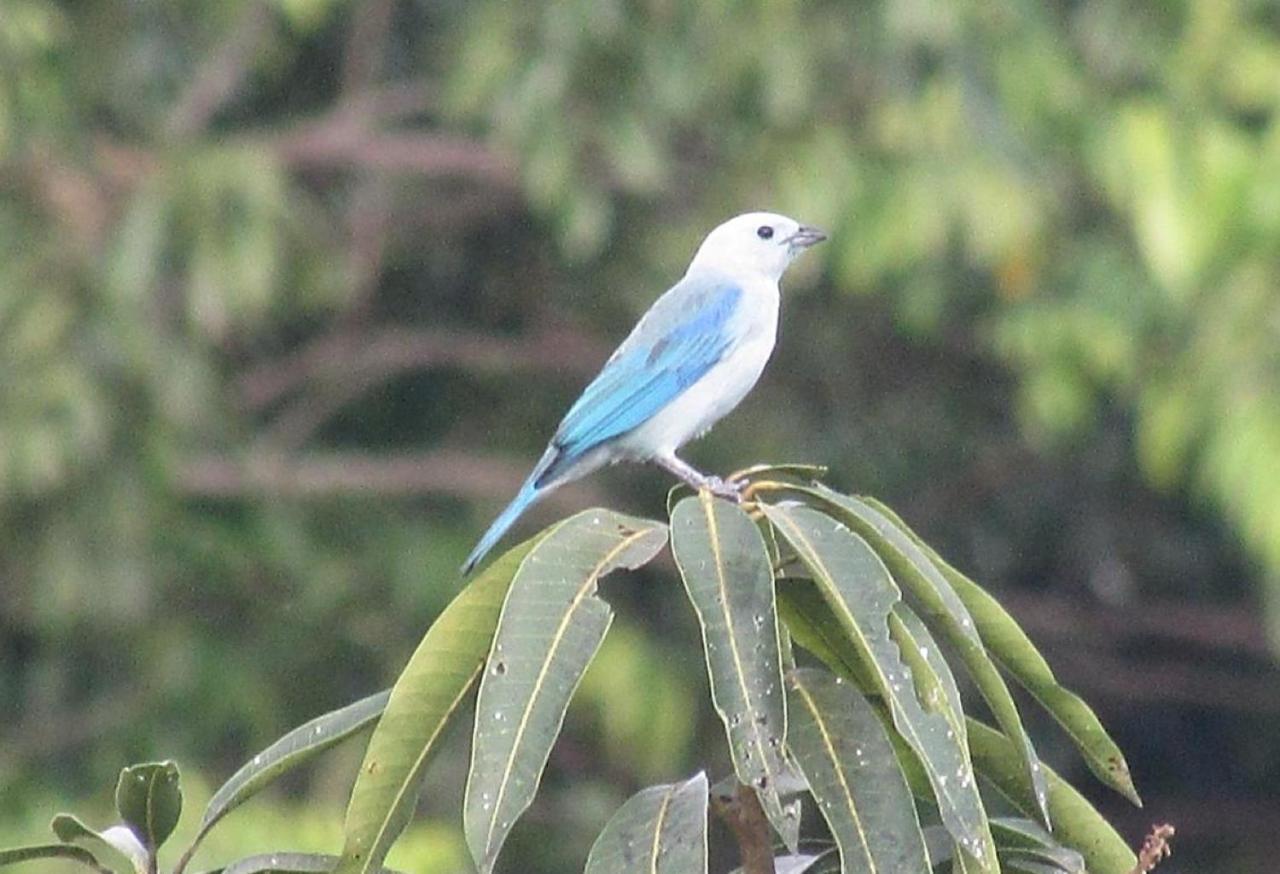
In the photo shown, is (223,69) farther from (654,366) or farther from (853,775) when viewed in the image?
(853,775)

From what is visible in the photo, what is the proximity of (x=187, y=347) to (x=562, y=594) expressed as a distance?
7.20 m

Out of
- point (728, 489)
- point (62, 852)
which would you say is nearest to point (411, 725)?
point (62, 852)

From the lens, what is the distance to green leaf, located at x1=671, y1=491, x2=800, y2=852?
100 inches

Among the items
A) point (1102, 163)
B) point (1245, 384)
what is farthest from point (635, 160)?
point (1245, 384)

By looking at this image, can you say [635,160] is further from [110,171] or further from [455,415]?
[455,415]

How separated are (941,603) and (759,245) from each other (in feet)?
10.9

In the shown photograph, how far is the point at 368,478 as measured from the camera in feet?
35.4

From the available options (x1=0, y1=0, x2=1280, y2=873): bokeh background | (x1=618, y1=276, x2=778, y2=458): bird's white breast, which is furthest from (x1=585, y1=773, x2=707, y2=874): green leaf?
(x1=0, y1=0, x2=1280, y2=873): bokeh background

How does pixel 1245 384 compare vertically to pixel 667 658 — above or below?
above

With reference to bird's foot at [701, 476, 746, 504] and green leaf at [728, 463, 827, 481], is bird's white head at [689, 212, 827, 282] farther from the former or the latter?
green leaf at [728, 463, 827, 481]

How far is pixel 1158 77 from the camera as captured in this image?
8.92 meters

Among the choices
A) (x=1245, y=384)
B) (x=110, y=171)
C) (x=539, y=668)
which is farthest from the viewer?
(x=110, y=171)

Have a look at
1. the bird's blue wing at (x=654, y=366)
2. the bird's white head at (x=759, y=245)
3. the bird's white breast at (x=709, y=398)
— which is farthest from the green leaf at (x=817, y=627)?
the bird's white head at (x=759, y=245)

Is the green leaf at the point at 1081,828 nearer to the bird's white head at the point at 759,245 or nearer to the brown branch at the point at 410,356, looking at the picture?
the bird's white head at the point at 759,245
